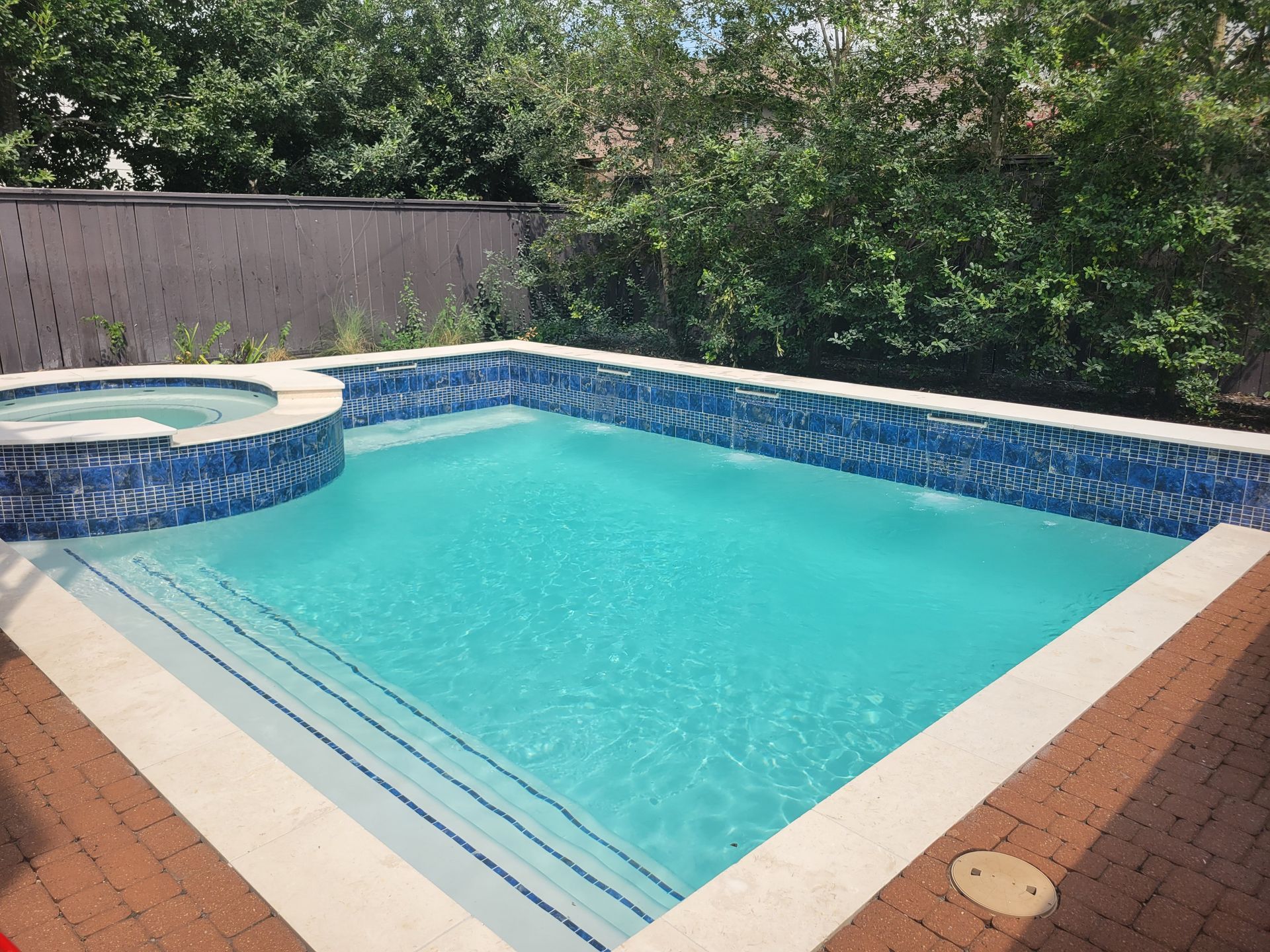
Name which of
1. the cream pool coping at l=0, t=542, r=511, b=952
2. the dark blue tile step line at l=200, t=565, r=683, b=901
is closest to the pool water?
the dark blue tile step line at l=200, t=565, r=683, b=901

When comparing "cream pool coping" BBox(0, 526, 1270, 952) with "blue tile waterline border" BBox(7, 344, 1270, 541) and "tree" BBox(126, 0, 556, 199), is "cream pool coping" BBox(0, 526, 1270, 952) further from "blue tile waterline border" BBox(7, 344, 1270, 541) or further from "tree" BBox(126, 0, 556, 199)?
"tree" BBox(126, 0, 556, 199)

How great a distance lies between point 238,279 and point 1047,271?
25.9ft

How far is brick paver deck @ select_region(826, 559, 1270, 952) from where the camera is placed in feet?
6.51

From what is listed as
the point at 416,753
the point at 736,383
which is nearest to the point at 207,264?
the point at 736,383

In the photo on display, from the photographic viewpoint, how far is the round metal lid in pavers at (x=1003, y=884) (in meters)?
2.05

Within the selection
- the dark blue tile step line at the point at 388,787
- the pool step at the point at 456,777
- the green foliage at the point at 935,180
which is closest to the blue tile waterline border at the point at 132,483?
the dark blue tile step line at the point at 388,787

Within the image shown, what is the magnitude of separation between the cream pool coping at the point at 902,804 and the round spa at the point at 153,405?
6.06m

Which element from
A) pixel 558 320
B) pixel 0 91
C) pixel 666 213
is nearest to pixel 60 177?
pixel 0 91

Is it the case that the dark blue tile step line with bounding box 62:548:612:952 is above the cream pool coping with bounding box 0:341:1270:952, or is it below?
below

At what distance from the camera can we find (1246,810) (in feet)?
7.98

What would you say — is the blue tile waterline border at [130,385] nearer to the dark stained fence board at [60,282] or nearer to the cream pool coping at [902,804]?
Result: the dark stained fence board at [60,282]

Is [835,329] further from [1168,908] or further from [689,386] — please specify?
[1168,908]

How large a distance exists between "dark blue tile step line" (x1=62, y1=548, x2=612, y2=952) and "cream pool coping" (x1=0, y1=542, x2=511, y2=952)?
46cm

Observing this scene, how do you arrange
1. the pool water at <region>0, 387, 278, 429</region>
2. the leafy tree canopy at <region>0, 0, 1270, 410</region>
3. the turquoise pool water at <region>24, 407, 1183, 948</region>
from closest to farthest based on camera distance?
the turquoise pool water at <region>24, 407, 1183, 948</region>
the leafy tree canopy at <region>0, 0, 1270, 410</region>
the pool water at <region>0, 387, 278, 429</region>
